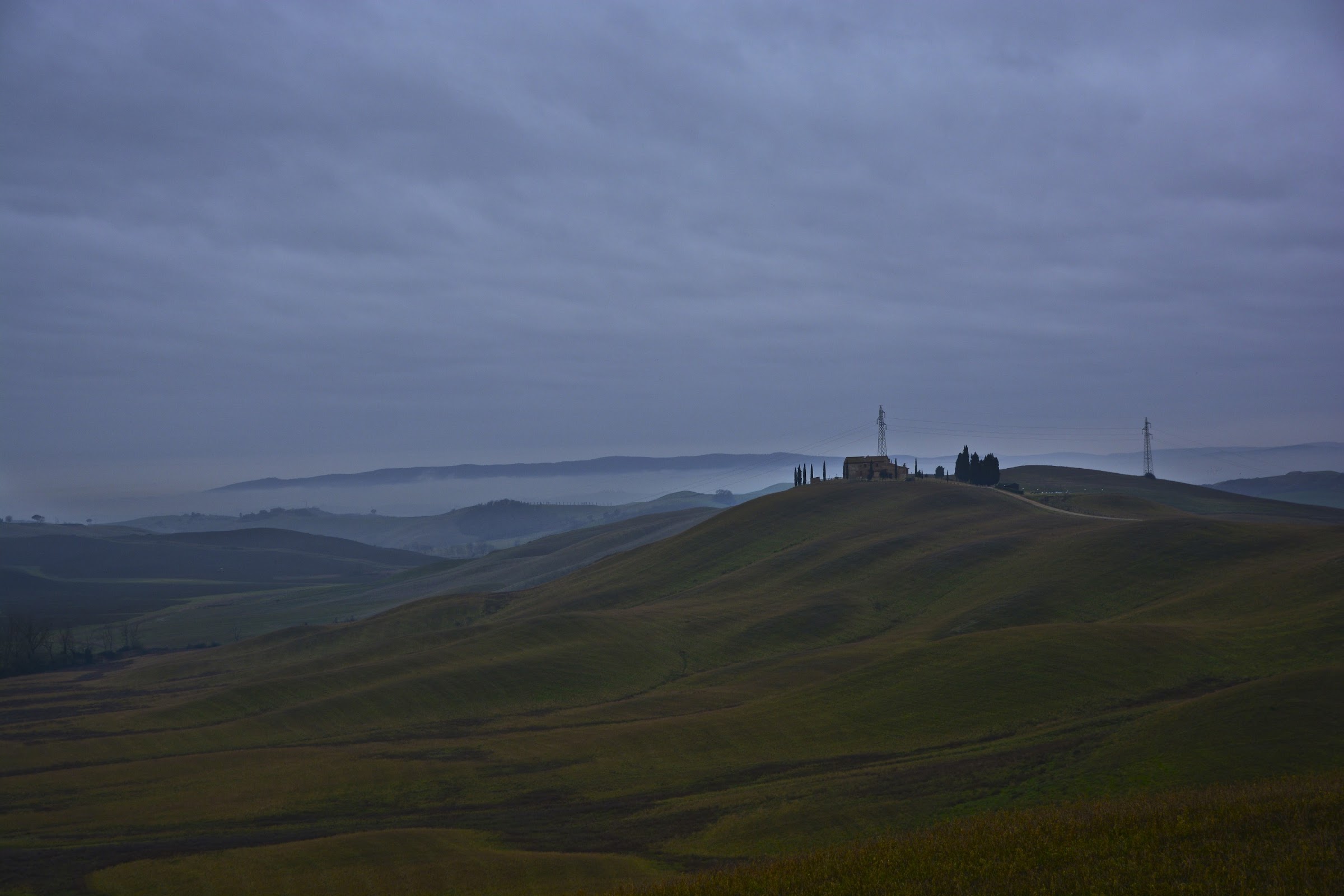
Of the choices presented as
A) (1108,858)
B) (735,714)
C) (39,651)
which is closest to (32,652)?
(39,651)

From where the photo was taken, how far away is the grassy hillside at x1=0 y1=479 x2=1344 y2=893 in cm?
4966

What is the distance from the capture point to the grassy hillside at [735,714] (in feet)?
163

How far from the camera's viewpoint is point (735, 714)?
74.8 metres

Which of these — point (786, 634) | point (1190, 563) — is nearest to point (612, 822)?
point (786, 634)

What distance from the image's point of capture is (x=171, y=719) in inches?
3971

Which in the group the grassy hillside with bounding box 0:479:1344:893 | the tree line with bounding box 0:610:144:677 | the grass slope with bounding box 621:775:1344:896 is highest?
the grass slope with bounding box 621:775:1344:896

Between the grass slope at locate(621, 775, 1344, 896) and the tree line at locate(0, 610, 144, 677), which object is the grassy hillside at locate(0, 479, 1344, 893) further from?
the tree line at locate(0, 610, 144, 677)

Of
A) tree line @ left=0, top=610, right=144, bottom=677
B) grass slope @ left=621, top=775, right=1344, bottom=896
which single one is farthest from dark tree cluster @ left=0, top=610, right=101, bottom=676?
grass slope @ left=621, top=775, right=1344, bottom=896

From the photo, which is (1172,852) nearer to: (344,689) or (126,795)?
(126,795)

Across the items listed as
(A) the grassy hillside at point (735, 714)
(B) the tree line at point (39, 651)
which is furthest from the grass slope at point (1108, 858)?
(B) the tree line at point (39, 651)

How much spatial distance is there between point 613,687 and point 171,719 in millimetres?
46404

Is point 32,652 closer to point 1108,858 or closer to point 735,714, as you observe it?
point 735,714

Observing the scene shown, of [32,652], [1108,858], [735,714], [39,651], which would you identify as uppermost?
[1108,858]

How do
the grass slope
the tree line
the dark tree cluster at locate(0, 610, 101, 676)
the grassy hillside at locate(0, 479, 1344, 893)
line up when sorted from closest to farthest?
the grass slope → the grassy hillside at locate(0, 479, 1344, 893) → the dark tree cluster at locate(0, 610, 101, 676) → the tree line
